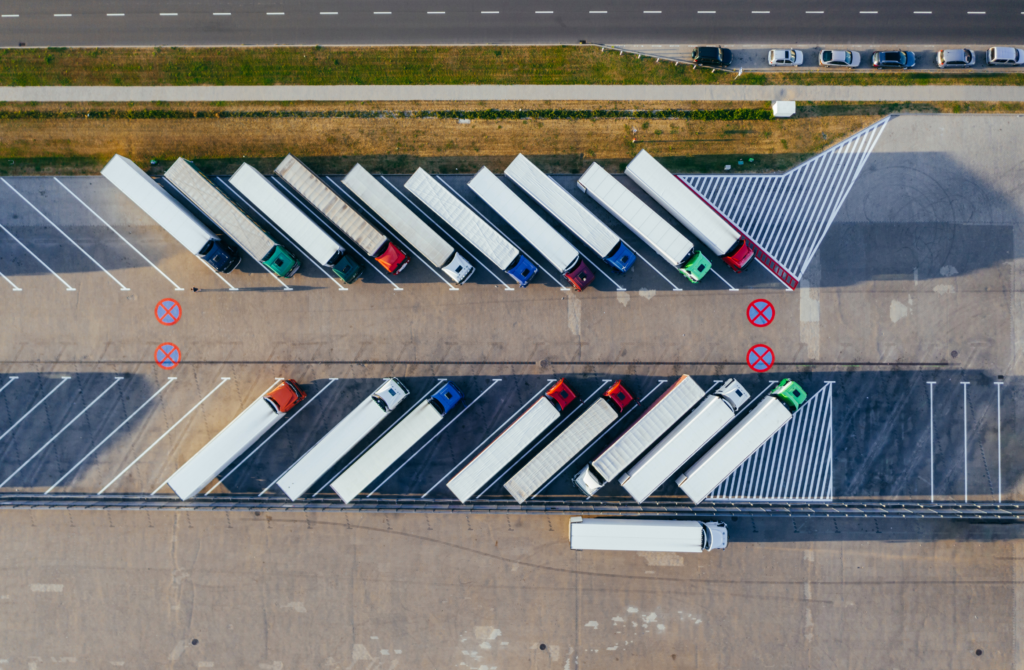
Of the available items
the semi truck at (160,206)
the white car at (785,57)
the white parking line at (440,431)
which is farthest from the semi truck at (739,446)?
the semi truck at (160,206)

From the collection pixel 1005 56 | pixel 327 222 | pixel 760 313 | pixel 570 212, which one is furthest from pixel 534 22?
pixel 1005 56

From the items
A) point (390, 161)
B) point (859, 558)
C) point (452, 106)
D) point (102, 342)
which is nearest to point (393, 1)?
point (452, 106)

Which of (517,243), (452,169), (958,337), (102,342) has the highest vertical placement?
(452,169)

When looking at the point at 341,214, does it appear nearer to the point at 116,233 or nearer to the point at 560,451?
the point at 116,233

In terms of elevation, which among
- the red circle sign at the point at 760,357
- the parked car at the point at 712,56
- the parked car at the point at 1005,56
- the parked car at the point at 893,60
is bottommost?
the red circle sign at the point at 760,357

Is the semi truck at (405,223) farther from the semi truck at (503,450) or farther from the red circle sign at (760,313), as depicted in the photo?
the red circle sign at (760,313)

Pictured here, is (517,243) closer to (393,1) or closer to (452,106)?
(452,106)
